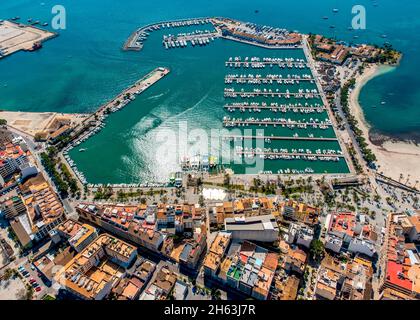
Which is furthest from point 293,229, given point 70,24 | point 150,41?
point 70,24

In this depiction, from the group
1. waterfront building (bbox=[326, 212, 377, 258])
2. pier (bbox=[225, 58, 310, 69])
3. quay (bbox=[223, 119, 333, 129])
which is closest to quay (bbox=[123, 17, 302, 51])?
pier (bbox=[225, 58, 310, 69])

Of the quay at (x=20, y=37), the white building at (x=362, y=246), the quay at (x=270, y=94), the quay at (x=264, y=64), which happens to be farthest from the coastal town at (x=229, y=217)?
the quay at (x=20, y=37)

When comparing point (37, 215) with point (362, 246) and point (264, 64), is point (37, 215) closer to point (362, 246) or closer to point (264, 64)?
point (362, 246)

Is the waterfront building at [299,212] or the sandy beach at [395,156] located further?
the sandy beach at [395,156]

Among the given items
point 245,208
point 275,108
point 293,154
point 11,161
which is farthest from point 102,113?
point 293,154

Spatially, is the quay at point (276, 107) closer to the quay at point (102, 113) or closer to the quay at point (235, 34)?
the quay at point (102, 113)
